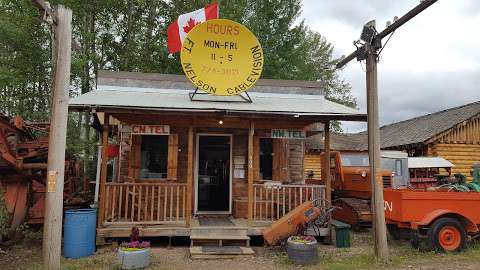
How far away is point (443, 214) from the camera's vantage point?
852cm

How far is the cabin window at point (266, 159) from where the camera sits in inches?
439

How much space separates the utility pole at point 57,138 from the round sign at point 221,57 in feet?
10.1

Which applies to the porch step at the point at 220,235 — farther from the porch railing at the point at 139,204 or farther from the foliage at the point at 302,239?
the foliage at the point at 302,239

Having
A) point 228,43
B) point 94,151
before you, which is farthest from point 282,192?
point 94,151

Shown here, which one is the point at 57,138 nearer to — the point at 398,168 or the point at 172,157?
the point at 172,157

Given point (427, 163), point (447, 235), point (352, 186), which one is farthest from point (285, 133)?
point (427, 163)

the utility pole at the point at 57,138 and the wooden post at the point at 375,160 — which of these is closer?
the utility pole at the point at 57,138

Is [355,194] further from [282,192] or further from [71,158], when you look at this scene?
[71,158]

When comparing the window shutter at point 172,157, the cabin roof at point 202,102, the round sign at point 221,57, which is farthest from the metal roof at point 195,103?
the window shutter at point 172,157

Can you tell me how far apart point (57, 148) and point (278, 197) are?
507 centimetres

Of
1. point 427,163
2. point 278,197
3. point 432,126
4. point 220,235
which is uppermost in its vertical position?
point 432,126

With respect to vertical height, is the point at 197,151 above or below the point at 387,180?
above

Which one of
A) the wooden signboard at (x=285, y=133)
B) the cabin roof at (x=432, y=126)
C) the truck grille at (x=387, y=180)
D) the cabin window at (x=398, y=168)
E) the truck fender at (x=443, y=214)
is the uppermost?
the cabin roof at (x=432, y=126)

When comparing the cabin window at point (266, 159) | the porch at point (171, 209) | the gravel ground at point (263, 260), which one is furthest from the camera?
the cabin window at point (266, 159)
